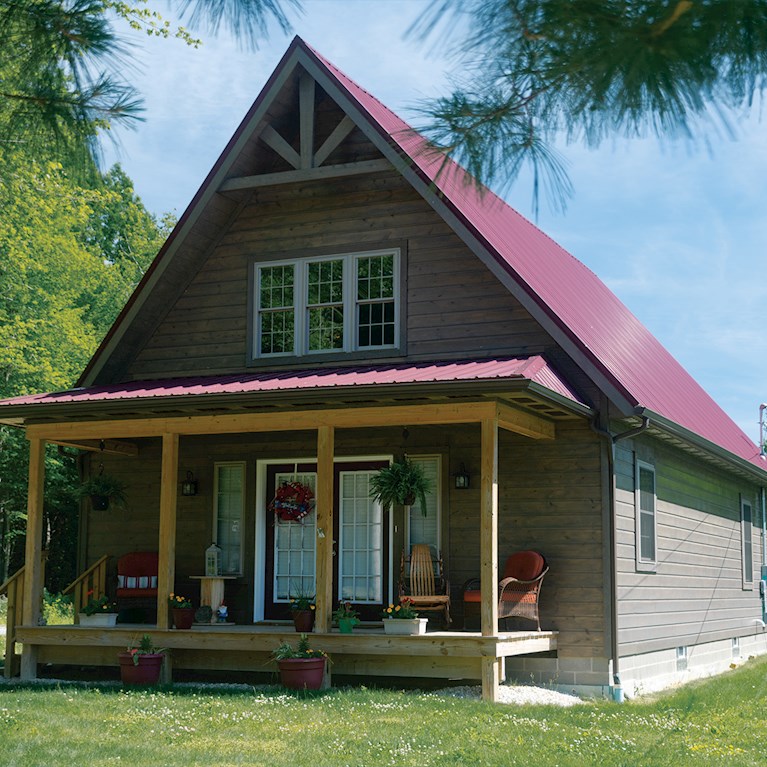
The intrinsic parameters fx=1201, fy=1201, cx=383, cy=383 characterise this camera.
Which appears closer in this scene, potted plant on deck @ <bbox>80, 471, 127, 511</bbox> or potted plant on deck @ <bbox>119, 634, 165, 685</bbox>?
potted plant on deck @ <bbox>119, 634, 165, 685</bbox>

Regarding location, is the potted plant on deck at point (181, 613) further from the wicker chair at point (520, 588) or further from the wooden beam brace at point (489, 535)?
the wooden beam brace at point (489, 535)

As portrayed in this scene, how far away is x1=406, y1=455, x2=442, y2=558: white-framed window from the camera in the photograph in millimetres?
13758

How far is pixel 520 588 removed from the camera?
1273cm

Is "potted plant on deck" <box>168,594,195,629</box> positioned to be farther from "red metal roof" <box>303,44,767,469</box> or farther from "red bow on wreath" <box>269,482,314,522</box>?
"red metal roof" <box>303,44,767,469</box>

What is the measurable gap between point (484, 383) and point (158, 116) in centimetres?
569

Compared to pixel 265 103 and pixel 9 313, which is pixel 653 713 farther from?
pixel 9 313

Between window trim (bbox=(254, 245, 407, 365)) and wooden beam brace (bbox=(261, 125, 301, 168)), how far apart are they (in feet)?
4.02

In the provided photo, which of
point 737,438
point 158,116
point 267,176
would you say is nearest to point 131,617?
point 267,176

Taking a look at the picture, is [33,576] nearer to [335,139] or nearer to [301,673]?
[301,673]

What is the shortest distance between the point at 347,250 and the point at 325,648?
195 inches

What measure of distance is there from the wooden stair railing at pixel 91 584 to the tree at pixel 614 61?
1162 cm

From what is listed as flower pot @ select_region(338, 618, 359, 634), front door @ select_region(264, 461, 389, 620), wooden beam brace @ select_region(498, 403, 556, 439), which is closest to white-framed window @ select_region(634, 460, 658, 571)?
wooden beam brace @ select_region(498, 403, 556, 439)

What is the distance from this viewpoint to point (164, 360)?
1541 centimetres

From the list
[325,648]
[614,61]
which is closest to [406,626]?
[325,648]
